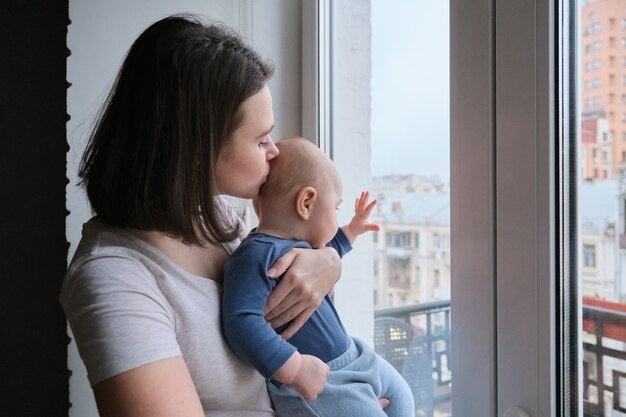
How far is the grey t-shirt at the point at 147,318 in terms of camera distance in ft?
2.42

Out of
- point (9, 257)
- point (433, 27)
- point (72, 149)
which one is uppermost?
point (433, 27)

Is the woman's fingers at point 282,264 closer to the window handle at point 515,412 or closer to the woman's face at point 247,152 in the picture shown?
the woman's face at point 247,152

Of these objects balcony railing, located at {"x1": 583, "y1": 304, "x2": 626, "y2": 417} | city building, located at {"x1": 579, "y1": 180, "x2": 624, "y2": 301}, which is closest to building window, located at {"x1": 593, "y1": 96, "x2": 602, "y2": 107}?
city building, located at {"x1": 579, "y1": 180, "x2": 624, "y2": 301}

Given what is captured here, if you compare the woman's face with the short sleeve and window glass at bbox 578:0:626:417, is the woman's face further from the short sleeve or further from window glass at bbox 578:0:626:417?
window glass at bbox 578:0:626:417

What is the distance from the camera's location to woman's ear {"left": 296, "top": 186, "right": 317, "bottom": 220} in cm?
103

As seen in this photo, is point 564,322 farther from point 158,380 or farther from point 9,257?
point 9,257

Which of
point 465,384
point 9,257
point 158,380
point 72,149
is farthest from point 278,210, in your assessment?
point 9,257

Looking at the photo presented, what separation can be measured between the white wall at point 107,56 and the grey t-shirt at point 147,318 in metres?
0.81

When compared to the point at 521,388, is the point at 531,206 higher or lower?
higher

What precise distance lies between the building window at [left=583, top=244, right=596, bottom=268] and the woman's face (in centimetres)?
61

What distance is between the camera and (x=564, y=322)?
35.4 inches

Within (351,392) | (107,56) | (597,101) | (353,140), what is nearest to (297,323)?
(351,392)

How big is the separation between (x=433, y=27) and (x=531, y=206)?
1.88 ft

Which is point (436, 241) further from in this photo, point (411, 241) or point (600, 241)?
point (600, 241)
